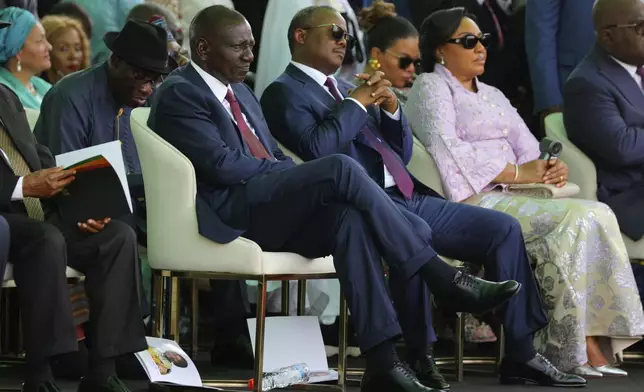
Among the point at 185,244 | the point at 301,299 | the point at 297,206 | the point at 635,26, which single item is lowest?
the point at 301,299

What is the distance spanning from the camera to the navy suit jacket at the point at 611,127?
5.33m

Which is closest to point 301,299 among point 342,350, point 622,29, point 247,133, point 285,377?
point 342,350

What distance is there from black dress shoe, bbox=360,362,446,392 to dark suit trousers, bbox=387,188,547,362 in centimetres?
70

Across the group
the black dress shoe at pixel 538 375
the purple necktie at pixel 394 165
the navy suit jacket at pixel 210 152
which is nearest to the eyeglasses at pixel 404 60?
the purple necktie at pixel 394 165

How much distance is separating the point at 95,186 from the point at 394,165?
1306 millimetres

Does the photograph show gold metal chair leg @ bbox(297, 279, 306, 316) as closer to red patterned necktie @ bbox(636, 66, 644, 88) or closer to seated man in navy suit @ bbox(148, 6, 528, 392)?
seated man in navy suit @ bbox(148, 6, 528, 392)

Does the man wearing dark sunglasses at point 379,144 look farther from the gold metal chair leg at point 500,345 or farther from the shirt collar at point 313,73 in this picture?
the gold metal chair leg at point 500,345

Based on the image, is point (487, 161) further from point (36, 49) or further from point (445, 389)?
point (36, 49)

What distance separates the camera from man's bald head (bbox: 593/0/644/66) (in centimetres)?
548

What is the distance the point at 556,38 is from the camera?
6180 millimetres

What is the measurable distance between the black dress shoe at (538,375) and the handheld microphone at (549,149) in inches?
35.1

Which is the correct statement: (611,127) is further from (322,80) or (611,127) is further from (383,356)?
(383,356)

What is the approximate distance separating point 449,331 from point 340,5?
5.09 ft

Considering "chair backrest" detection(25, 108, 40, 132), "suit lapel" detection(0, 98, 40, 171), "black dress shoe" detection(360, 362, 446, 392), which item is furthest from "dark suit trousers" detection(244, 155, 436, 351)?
"chair backrest" detection(25, 108, 40, 132)
